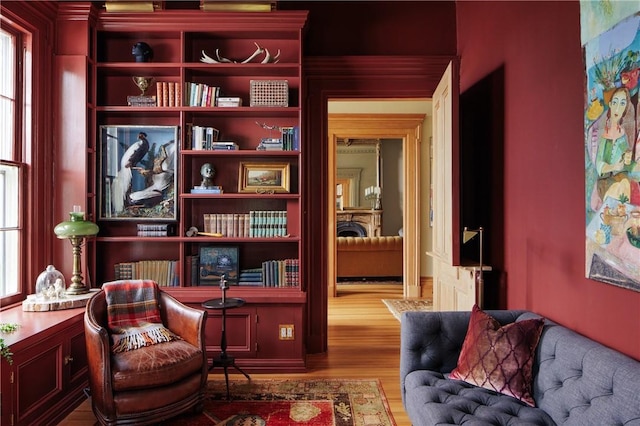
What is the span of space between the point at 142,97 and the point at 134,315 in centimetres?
191

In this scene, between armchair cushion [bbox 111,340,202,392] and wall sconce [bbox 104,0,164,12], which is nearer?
armchair cushion [bbox 111,340,202,392]

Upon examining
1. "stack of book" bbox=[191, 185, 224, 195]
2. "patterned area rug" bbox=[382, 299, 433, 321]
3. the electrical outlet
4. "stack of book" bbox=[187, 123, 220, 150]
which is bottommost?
"patterned area rug" bbox=[382, 299, 433, 321]

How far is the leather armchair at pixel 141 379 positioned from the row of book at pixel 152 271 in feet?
3.38

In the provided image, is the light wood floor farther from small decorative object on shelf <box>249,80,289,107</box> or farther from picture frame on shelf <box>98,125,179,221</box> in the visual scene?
small decorative object on shelf <box>249,80,289,107</box>

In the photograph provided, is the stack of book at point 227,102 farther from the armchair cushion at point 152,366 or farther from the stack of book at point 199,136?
the armchair cushion at point 152,366

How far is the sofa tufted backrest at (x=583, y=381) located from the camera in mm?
1646

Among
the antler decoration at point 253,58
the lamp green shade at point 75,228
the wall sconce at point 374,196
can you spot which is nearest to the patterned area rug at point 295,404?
the lamp green shade at point 75,228

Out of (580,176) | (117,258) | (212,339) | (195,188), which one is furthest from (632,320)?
(117,258)

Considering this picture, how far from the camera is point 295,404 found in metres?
3.08

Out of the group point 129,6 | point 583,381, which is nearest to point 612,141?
point 583,381

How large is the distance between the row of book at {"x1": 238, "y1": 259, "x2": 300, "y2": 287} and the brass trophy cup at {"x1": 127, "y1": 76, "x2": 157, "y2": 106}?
5.62 ft

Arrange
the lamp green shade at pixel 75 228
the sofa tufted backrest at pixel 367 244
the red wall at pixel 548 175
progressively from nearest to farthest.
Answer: the red wall at pixel 548 175
the lamp green shade at pixel 75 228
the sofa tufted backrest at pixel 367 244

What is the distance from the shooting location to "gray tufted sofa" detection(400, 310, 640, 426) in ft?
5.62

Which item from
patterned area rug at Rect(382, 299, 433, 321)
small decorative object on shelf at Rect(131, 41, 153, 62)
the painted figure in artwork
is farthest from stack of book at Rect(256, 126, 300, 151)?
patterned area rug at Rect(382, 299, 433, 321)
